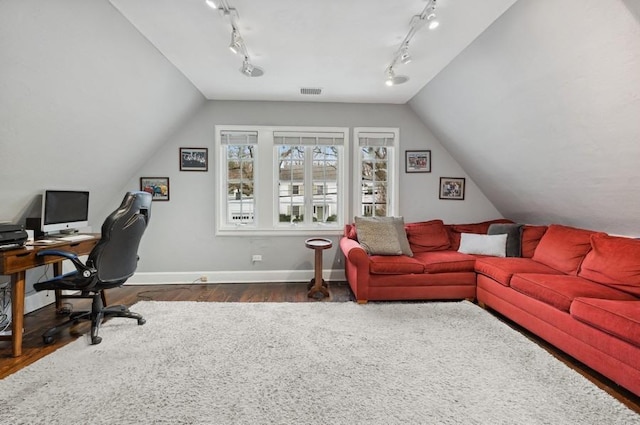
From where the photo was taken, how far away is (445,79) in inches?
125

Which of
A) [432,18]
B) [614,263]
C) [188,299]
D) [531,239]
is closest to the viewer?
[432,18]

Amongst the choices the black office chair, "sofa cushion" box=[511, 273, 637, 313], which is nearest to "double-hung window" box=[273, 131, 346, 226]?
the black office chair

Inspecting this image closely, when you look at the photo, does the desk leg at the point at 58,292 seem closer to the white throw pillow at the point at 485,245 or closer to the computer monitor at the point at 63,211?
the computer monitor at the point at 63,211

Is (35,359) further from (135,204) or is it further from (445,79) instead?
(445,79)

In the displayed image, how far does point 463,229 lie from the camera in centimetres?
399

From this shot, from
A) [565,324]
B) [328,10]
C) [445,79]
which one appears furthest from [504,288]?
[328,10]

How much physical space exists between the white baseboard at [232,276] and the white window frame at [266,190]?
0.57 metres

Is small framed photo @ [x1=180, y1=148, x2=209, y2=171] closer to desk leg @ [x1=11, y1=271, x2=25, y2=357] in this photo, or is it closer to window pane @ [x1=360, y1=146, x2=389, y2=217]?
desk leg @ [x1=11, y1=271, x2=25, y2=357]

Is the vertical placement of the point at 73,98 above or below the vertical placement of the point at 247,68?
below

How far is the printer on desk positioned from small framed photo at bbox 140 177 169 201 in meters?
1.68

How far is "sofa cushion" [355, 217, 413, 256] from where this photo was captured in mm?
3443

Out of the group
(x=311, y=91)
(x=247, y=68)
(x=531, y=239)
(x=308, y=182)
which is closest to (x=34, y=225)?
(x=247, y=68)

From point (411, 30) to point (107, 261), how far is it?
126 inches

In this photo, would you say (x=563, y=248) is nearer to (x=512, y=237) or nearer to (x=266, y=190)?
(x=512, y=237)
